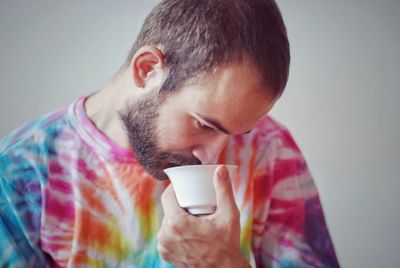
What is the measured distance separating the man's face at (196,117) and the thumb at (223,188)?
0.09 meters

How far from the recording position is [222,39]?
0.67 metres

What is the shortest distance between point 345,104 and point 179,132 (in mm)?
354

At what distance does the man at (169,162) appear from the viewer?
0.67 meters

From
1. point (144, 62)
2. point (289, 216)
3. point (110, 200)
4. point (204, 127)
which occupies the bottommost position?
point (289, 216)

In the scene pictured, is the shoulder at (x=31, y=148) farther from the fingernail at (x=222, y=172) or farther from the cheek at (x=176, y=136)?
the fingernail at (x=222, y=172)

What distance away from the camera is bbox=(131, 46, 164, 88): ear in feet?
2.31

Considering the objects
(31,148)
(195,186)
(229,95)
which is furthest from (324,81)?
(31,148)

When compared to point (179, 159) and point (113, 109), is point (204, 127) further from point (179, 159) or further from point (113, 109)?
point (113, 109)

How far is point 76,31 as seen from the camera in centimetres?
78

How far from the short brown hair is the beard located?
0.16 ft

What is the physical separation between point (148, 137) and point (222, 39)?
0.21 m

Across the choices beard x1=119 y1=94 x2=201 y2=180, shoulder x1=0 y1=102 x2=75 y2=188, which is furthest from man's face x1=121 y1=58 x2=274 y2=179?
shoulder x1=0 y1=102 x2=75 y2=188

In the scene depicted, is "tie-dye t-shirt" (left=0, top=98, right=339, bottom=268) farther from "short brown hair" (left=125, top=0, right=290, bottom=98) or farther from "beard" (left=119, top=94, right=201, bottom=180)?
"short brown hair" (left=125, top=0, right=290, bottom=98)

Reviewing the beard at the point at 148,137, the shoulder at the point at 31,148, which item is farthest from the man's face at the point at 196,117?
the shoulder at the point at 31,148
